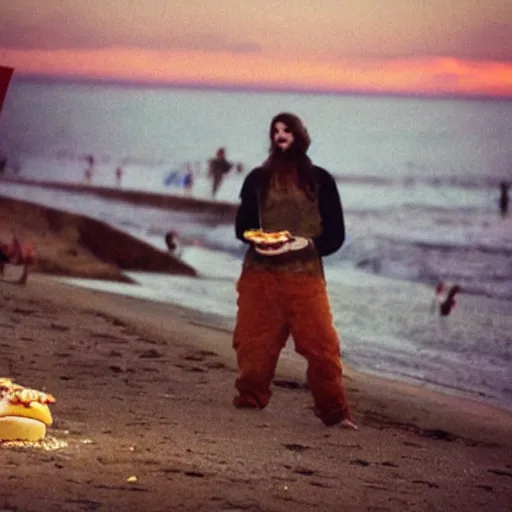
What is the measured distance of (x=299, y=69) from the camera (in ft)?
20.9

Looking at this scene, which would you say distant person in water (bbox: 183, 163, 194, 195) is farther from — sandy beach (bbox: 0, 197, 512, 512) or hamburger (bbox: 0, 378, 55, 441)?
hamburger (bbox: 0, 378, 55, 441)

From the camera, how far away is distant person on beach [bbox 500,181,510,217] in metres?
6.96

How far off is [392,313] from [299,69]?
1.18 meters

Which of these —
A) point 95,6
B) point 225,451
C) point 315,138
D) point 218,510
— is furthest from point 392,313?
point 218,510

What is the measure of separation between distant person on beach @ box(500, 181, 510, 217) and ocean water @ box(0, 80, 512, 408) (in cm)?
A: 4

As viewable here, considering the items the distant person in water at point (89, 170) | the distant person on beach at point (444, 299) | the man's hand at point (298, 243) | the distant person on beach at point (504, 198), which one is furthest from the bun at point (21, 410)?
the distant person on beach at point (504, 198)

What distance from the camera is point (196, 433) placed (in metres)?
4.64

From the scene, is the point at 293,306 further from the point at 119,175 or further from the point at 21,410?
the point at 119,175

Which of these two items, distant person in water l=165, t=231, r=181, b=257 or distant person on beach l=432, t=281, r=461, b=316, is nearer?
distant person on beach l=432, t=281, r=461, b=316

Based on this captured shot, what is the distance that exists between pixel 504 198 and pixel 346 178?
2.63 feet

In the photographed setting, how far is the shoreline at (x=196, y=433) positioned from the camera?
13.0ft

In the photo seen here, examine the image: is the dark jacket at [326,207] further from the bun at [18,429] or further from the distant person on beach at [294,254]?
the bun at [18,429]

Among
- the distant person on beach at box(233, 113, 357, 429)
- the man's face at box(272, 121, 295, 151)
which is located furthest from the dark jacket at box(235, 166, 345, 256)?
the man's face at box(272, 121, 295, 151)

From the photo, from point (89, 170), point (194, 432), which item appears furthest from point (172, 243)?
point (194, 432)
